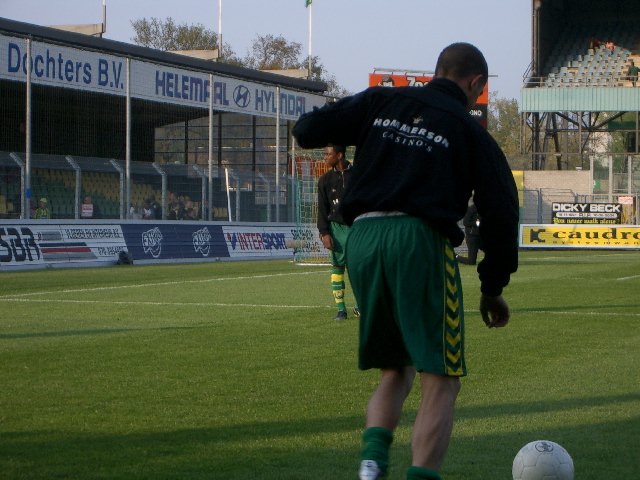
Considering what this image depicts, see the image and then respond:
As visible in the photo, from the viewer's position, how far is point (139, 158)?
3691cm

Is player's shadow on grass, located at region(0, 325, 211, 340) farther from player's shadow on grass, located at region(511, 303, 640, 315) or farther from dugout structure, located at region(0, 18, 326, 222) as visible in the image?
dugout structure, located at region(0, 18, 326, 222)

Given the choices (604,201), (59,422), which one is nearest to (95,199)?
(59,422)

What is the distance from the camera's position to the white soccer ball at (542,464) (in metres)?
4.66

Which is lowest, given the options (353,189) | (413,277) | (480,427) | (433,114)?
(480,427)

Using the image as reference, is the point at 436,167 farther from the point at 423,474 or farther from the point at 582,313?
the point at 582,313

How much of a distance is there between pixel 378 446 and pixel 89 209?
2182 cm

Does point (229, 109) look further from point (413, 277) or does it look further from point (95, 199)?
point (413, 277)

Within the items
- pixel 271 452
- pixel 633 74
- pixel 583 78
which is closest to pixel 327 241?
pixel 271 452

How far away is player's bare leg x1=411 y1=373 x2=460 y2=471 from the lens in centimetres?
419

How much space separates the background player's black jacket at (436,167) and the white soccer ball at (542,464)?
0.80m

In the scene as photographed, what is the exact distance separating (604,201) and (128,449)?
45249 mm

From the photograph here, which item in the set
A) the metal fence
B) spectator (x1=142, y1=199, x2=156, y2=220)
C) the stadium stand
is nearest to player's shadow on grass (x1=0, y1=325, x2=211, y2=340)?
the metal fence

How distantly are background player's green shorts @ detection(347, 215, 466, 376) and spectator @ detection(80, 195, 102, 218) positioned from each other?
21573 mm

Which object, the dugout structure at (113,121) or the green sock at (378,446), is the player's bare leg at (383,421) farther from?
the dugout structure at (113,121)
